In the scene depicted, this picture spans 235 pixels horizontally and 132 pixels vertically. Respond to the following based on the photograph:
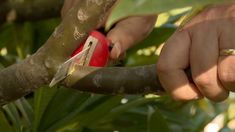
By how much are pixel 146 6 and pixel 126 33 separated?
0.40 metres

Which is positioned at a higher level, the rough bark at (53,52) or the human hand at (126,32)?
the rough bark at (53,52)

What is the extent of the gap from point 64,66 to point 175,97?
0.13 meters

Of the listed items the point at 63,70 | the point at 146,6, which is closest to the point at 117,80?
the point at 63,70

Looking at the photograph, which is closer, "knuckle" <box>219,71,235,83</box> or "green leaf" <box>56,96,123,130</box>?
"knuckle" <box>219,71,235,83</box>

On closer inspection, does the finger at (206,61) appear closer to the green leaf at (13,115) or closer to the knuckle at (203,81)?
the knuckle at (203,81)

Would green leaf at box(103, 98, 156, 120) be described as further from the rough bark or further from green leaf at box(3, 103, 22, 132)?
the rough bark

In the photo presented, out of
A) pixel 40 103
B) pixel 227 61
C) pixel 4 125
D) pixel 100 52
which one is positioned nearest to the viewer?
pixel 227 61

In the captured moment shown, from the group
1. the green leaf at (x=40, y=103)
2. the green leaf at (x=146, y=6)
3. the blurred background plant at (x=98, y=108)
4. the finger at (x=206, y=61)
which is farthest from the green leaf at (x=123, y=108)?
the green leaf at (x=146, y=6)

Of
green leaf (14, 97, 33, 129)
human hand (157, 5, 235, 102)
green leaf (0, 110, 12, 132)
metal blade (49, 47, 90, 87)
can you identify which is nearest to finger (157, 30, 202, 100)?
human hand (157, 5, 235, 102)

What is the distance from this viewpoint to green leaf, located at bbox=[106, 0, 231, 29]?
31 centimetres

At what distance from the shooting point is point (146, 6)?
0.31 meters

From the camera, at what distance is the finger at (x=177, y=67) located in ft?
1.71

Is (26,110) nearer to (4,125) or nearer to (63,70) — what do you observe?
(4,125)

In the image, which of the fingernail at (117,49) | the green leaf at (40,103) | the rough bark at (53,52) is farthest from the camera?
the green leaf at (40,103)
